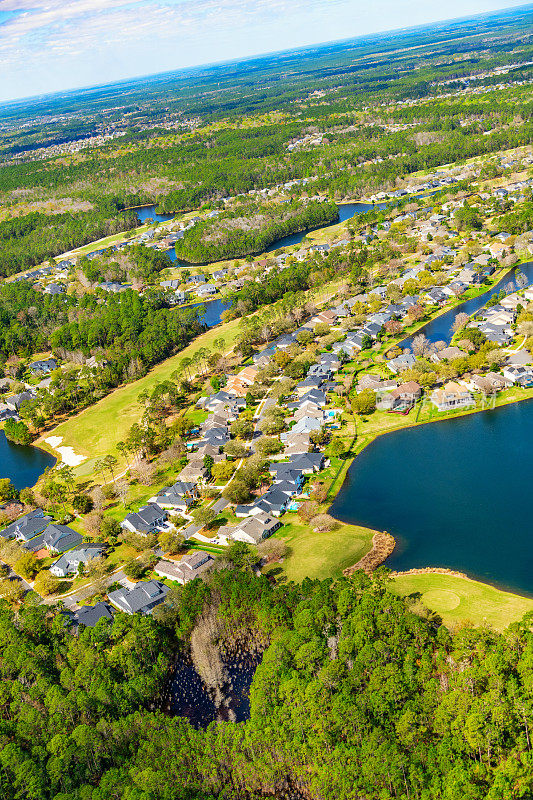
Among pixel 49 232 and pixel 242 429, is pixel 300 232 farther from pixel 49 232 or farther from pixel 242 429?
pixel 242 429

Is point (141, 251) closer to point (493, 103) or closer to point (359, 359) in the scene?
point (359, 359)

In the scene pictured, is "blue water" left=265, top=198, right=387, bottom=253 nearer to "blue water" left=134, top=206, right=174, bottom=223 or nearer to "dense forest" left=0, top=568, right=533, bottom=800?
"blue water" left=134, top=206, right=174, bottom=223

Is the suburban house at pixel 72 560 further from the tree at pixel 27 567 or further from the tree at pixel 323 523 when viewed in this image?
the tree at pixel 323 523

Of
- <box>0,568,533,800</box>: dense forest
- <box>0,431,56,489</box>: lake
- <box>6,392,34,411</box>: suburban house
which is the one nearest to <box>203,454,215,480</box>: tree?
<box>0,431,56,489</box>: lake

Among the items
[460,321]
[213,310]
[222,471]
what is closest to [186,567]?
[222,471]

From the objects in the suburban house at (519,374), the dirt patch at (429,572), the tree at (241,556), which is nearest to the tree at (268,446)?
the tree at (241,556)

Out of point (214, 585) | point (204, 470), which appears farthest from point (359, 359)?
point (214, 585)

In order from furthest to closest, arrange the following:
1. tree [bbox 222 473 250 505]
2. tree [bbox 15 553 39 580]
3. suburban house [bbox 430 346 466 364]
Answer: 1. suburban house [bbox 430 346 466 364]
2. tree [bbox 222 473 250 505]
3. tree [bbox 15 553 39 580]
